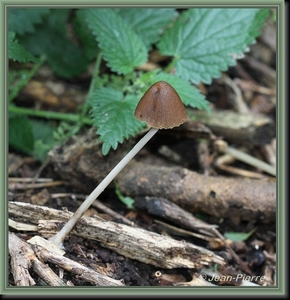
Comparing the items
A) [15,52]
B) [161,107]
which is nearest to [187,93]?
[161,107]

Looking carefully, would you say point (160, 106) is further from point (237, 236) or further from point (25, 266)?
point (237, 236)

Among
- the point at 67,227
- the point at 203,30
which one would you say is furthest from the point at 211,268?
the point at 203,30

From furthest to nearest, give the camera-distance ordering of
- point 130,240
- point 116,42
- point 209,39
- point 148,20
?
point 148,20
point 209,39
point 116,42
point 130,240

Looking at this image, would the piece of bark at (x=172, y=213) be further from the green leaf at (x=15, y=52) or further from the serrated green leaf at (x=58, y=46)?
the serrated green leaf at (x=58, y=46)

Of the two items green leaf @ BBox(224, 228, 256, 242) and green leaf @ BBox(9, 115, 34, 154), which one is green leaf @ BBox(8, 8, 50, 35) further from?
green leaf @ BBox(224, 228, 256, 242)

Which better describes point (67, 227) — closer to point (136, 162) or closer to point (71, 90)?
point (136, 162)

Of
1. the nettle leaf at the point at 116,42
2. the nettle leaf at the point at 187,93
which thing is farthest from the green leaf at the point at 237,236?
the nettle leaf at the point at 116,42
